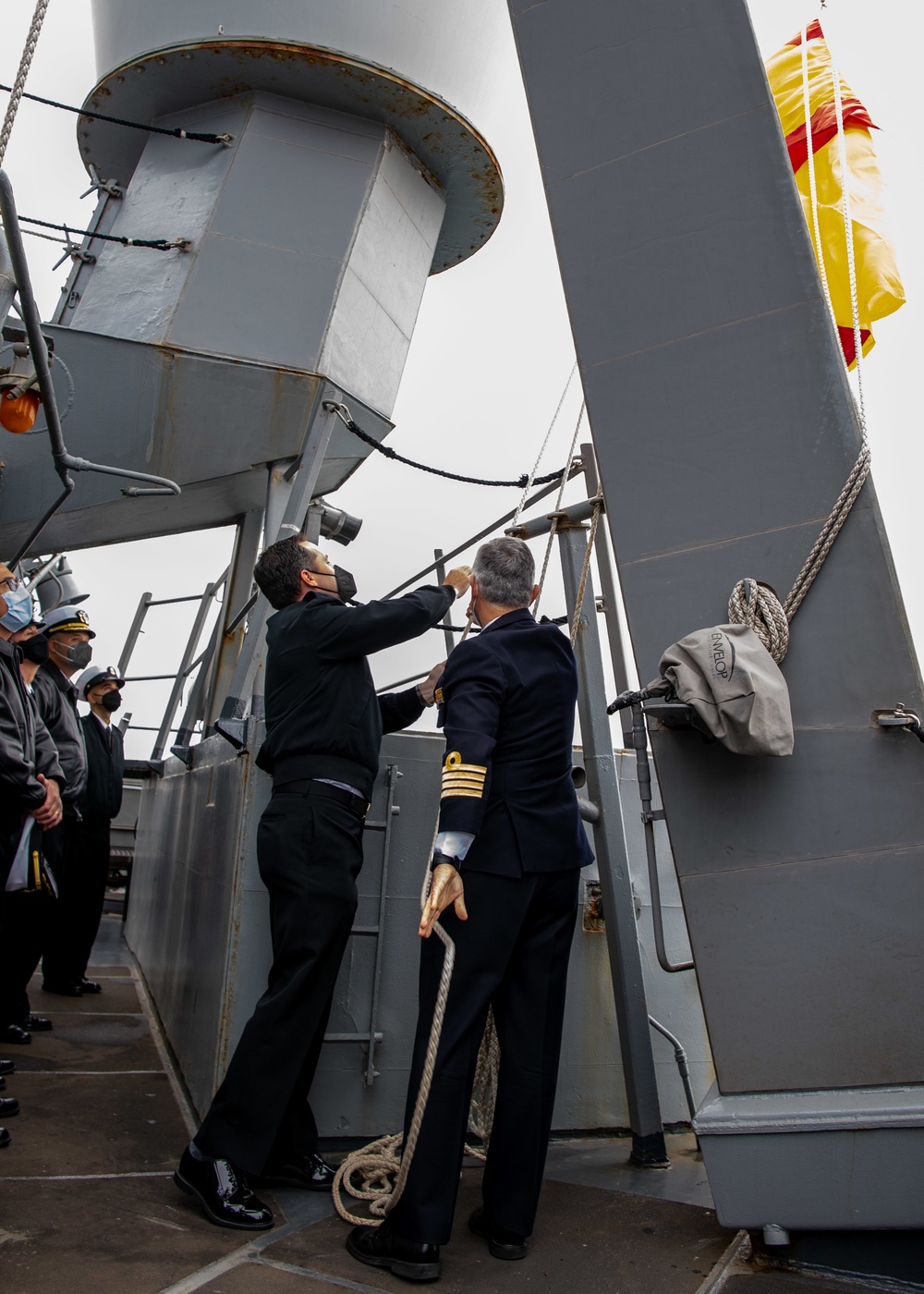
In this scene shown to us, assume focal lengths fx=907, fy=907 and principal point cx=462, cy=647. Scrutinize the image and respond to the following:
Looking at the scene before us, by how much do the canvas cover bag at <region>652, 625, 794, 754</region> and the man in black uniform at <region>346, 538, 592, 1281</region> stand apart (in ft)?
1.47

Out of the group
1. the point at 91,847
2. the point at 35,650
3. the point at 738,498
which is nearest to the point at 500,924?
the point at 738,498

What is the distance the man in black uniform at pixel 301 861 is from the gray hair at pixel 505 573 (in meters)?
0.25

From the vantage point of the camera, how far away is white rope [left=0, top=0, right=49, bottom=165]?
1.63 metres

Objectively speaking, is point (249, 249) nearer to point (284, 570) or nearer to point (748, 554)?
point (284, 570)

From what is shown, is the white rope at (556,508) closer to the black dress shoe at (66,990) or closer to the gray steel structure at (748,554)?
the gray steel structure at (748,554)

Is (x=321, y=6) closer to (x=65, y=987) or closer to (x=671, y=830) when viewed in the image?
(x=671, y=830)

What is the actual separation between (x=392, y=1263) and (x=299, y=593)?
1.86 m

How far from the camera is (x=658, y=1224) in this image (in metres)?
2.26

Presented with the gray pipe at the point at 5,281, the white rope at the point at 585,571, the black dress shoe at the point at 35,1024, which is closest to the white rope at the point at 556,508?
the white rope at the point at 585,571

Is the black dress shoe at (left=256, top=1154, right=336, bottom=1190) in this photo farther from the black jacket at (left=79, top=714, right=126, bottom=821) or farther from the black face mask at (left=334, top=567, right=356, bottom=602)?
the black jacket at (left=79, top=714, right=126, bottom=821)

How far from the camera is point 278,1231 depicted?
2207mm

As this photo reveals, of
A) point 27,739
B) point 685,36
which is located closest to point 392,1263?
point 27,739

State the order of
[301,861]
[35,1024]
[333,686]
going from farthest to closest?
[35,1024]
[333,686]
[301,861]

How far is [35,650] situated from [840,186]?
14.1ft
